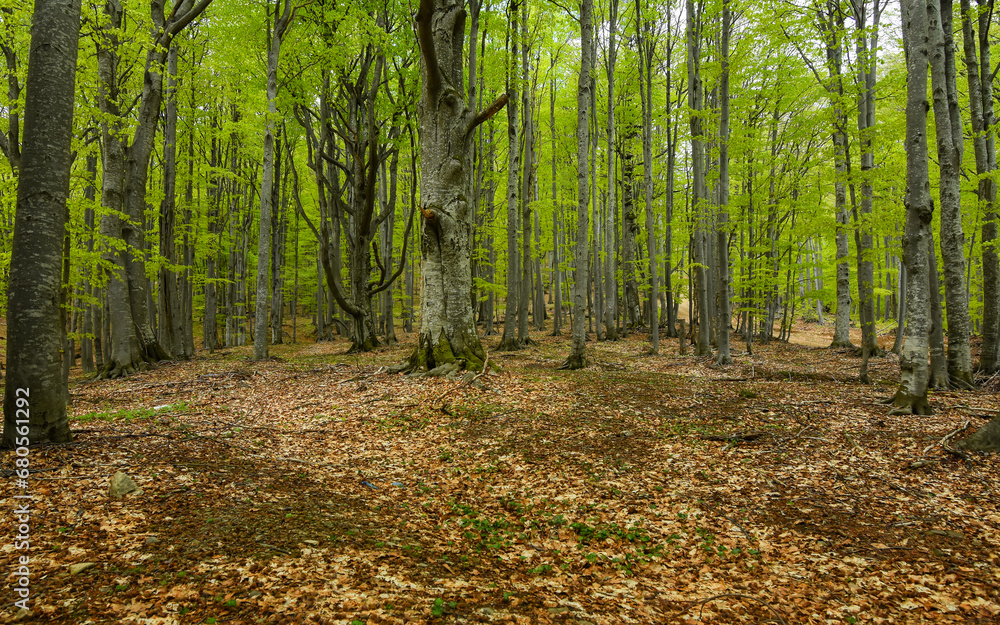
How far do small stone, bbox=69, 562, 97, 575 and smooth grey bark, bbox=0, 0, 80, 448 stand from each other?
1.96 metres

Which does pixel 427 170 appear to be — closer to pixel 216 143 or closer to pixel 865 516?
pixel 865 516

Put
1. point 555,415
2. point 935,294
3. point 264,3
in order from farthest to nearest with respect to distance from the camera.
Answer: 1. point 264,3
2. point 935,294
3. point 555,415

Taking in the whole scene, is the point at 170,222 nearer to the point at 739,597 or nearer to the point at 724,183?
the point at 724,183

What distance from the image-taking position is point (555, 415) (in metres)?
6.73

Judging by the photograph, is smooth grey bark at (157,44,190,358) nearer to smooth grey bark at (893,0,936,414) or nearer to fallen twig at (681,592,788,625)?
fallen twig at (681,592,788,625)

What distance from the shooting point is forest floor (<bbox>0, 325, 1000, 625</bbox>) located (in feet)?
8.09

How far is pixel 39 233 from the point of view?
354 centimetres

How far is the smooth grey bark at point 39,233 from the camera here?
11.5ft

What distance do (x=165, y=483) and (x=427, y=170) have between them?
698cm

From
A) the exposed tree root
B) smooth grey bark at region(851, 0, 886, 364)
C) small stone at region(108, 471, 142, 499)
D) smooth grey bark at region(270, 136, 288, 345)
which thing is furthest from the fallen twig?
smooth grey bark at region(270, 136, 288, 345)

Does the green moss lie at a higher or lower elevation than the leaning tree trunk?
lower

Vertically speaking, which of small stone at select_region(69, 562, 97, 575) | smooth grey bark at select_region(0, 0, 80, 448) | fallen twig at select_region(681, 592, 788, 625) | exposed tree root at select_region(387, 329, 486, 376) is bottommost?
fallen twig at select_region(681, 592, 788, 625)

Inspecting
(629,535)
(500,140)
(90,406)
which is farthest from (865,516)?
(500,140)

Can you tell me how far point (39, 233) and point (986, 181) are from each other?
48.6ft
